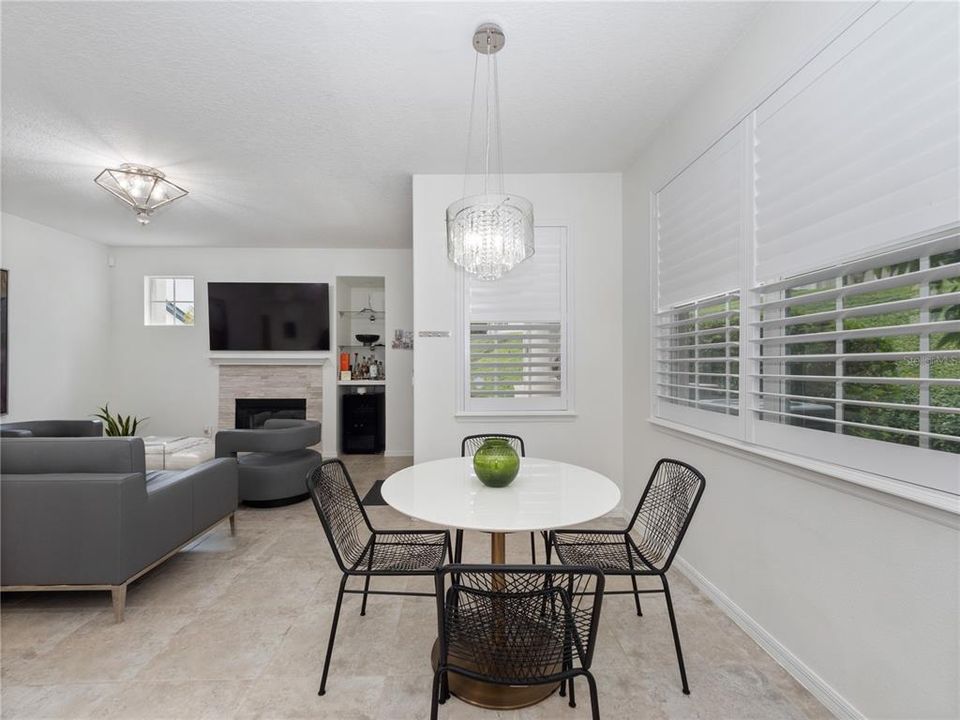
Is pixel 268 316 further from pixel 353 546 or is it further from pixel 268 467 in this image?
pixel 353 546

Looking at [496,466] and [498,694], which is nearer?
[498,694]

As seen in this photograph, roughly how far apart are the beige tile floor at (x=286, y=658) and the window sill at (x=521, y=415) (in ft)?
4.44

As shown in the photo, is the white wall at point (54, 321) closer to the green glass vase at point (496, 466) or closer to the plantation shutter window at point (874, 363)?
the green glass vase at point (496, 466)

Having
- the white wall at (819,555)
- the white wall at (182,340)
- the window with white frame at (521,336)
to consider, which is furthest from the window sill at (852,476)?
the white wall at (182,340)

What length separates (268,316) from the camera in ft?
18.1

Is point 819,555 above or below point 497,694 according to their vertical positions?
above

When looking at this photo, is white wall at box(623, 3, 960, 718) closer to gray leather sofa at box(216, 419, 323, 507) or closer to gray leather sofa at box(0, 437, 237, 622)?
gray leather sofa at box(0, 437, 237, 622)

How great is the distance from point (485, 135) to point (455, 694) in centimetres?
302

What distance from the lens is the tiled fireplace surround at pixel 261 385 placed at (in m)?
5.57

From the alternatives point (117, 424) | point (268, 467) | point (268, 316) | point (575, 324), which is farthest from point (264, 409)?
point (575, 324)

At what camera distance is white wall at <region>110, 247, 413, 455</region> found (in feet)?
18.3

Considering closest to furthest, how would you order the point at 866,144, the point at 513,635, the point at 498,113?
the point at 513,635 < the point at 866,144 < the point at 498,113

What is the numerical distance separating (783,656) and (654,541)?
24.8 inches

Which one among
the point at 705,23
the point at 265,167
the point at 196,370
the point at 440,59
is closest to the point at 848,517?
the point at 705,23
